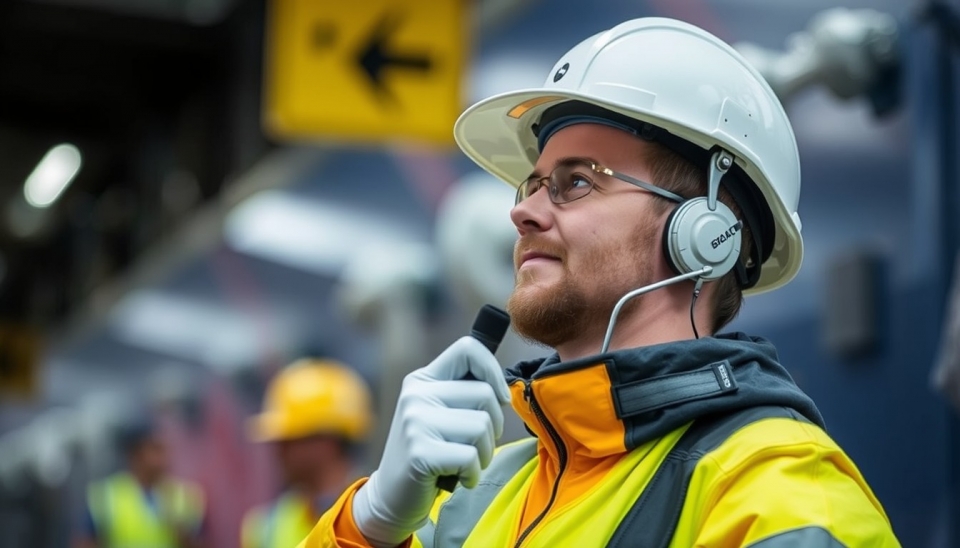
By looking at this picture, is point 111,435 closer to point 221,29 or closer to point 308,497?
point 221,29

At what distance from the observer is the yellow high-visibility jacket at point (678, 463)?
1.96 meters

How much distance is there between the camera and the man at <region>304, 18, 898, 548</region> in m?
2.05

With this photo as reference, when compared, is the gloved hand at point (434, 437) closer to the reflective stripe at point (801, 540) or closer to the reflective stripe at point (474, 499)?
the reflective stripe at point (474, 499)

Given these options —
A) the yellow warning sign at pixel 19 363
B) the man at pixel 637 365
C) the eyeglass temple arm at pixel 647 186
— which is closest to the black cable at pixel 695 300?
the man at pixel 637 365

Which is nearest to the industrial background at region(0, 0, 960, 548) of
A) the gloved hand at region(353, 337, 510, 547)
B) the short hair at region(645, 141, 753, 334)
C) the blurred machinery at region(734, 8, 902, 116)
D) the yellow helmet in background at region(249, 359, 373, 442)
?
the blurred machinery at region(734, 8, 902, 116)

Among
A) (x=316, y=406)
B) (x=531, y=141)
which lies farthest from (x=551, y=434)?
(x=316, y=406)

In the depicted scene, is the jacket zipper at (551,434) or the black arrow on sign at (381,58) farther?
the black arrow on sign at (381,58)

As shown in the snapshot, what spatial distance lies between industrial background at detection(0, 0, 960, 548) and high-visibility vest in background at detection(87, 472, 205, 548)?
189 millimetres

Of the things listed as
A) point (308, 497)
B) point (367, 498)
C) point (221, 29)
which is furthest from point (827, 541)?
point (221, 29)

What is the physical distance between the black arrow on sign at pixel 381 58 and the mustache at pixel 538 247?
12.4 ft

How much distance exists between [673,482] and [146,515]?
9.52m

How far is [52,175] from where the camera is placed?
1479 centimetres

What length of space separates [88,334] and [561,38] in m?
9.22

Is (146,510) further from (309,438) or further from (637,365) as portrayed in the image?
(637,365)
